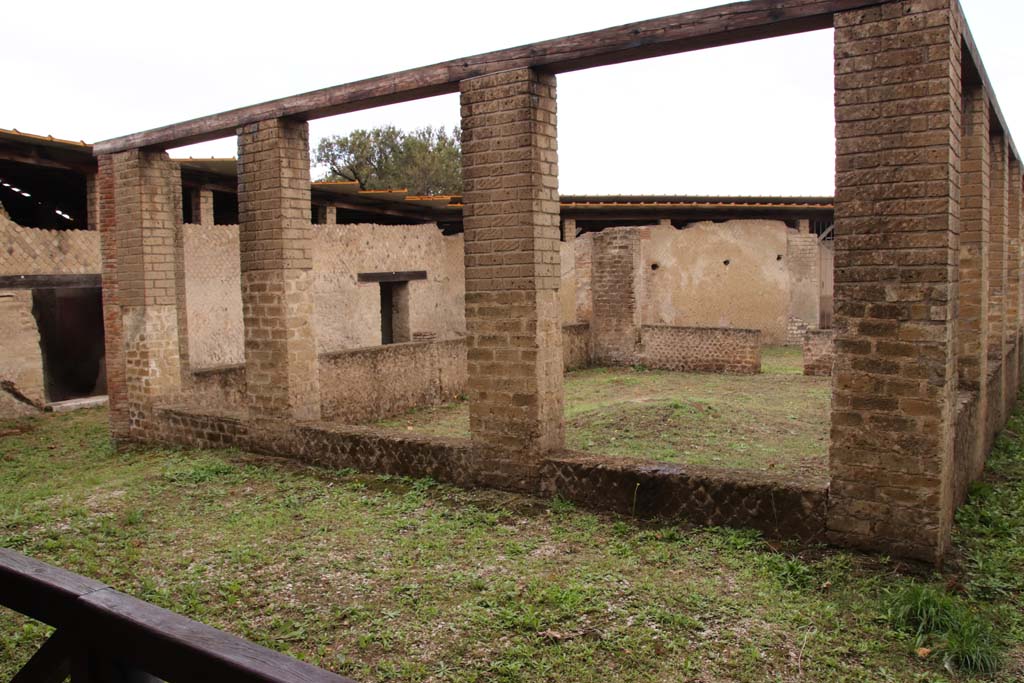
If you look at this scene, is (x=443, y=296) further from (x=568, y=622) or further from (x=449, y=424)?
(x=568, y=622)

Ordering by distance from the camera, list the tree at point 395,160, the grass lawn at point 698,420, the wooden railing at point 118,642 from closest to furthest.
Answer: the wooden railing at point 118,642, the grass lawn at point 698,420, the tree at point 395,160

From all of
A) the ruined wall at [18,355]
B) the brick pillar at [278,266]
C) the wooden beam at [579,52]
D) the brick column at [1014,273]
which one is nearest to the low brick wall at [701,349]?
the brick column at [1014,273]

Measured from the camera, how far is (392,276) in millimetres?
16359

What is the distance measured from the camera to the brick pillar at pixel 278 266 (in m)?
7.90

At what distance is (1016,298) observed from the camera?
1102 centimetres

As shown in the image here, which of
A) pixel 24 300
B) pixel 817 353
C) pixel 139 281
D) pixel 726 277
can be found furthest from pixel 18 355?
pixel 726 277

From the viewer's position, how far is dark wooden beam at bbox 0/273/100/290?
11664mm

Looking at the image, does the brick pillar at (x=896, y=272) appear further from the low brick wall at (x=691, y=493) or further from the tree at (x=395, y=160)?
the tree at (x=395, y=160)

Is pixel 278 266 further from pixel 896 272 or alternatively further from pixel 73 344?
pixel 73 344

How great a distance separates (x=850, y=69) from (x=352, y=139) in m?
31.6

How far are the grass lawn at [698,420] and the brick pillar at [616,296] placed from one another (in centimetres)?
134

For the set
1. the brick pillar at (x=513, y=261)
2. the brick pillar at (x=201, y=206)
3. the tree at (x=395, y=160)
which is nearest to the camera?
the brick pillar at (x=513, y=261)

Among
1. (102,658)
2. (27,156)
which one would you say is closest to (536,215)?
(102,658)

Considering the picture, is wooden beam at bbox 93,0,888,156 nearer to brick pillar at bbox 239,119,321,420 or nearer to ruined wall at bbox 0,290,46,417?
brick pillar at bbox 239,119,321,420
